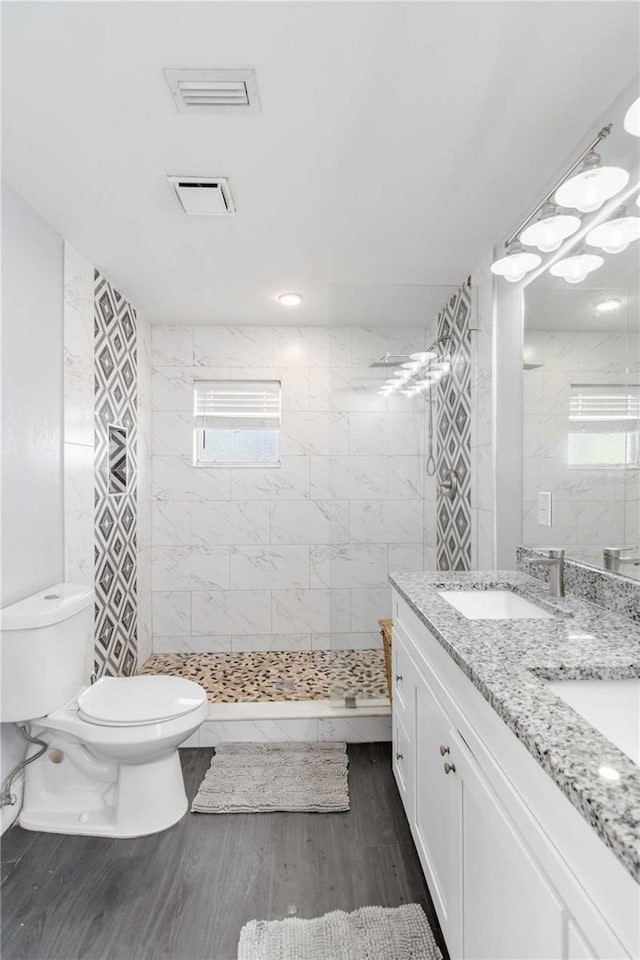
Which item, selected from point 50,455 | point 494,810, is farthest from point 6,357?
point 494,810

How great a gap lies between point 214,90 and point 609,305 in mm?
1311

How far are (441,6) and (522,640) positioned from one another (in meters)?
1.53

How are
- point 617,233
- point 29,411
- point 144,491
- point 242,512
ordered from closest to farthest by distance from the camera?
point 617,233 < point 29,411 < point 144,491 < point 242,512

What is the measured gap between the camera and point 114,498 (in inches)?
121

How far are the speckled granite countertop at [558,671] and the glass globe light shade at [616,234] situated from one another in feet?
3.53

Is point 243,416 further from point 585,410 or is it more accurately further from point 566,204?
point 566,204

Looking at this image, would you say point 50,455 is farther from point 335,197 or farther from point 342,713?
point 342,713

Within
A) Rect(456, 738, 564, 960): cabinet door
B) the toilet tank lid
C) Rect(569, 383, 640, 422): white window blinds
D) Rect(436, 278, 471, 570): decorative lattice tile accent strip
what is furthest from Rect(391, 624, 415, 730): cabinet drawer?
the toilet tank lid

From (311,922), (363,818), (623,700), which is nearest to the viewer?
(623,700)

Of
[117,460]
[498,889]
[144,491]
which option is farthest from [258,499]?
[498,889]

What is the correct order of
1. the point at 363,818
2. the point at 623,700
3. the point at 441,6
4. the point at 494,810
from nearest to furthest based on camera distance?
the point at 494,810 < the point at 623,700 < the point at 441,6 < the point at 363,818

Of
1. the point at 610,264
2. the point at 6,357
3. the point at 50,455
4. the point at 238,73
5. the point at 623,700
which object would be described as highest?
the point at 238,73

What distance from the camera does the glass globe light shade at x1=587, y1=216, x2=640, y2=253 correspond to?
58.6 inches

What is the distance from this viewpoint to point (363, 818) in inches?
80.5
